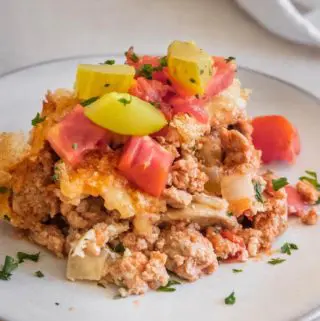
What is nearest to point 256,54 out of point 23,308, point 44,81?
point 44,81

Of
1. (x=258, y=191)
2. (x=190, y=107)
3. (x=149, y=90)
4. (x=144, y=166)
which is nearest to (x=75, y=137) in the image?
(x=144, y=166)

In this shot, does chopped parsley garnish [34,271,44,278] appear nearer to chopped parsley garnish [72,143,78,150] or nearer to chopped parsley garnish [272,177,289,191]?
chopped parsley garnish [72,143,78,150]

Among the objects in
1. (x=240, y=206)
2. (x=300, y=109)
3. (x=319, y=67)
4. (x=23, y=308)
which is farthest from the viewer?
(x=319, y=67)

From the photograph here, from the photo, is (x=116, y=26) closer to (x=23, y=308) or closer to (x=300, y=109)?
(x=300, y=109)

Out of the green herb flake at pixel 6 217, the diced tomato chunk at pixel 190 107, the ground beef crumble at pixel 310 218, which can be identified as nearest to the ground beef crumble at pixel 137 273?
the green herb flake at pixel 6 217

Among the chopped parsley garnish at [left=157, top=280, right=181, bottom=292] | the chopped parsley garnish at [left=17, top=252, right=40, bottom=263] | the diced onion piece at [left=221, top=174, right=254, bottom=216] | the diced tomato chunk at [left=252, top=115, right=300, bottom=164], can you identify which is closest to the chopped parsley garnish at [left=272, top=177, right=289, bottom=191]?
the diced onion piece at [left=221, top=174, right=254, bottom=216]
